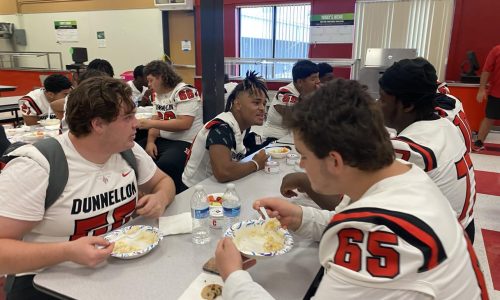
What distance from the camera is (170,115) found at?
11.5 ft

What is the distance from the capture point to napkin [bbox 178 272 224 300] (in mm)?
1043

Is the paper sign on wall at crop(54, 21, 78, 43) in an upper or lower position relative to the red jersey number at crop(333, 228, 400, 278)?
upper

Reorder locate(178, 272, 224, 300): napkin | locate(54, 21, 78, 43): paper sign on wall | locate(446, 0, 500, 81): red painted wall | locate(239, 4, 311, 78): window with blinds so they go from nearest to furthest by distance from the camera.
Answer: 1. locate(178, 272, 224, 300): napkin
2. locate(446, 0, 500, 81): red painted wall
3. locate(239, 4, 311, 78): window with blinds
4. locate(54, 21, 78, 43): paper sign on wall

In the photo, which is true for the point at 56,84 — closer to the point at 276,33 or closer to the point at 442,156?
the point at 442,156

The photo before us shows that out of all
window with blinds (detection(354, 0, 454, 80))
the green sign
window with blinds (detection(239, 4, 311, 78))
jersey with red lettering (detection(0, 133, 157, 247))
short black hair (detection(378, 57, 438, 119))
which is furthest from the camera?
window with blinds (detection(239, 4, 311, 78))

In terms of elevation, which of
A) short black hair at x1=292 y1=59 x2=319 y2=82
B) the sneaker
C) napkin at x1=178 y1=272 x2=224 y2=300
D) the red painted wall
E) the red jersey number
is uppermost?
the red painted wall

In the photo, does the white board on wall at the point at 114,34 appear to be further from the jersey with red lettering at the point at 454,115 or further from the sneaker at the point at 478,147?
the jersey with red lettering at the point at 454,115

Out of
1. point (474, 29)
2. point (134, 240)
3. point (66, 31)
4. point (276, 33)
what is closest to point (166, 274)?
point (134, 240)

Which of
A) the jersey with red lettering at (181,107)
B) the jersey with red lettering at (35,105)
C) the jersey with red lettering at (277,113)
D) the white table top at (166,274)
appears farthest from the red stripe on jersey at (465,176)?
the jersey with red lettering at (35,105)

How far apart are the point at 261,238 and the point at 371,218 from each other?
0.63m

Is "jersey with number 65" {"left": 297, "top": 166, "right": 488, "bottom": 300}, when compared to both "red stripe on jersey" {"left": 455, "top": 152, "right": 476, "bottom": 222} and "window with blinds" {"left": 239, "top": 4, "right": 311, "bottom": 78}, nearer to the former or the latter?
"red stripe on jersey" {"left": 455, "top": 152, "right": 476, "bottom": 222}

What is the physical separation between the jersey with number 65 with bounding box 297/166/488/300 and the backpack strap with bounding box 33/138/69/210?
3.22ft

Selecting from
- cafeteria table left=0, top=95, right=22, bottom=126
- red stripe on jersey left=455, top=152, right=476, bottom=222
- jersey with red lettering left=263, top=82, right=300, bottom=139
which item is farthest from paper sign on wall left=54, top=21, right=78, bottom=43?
red stripe on jersey left=455, top=152, right=476, bottom=222

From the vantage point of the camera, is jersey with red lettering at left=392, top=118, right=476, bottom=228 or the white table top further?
jersey with red lettering at left=392, top=118, right=476, bottom=228
